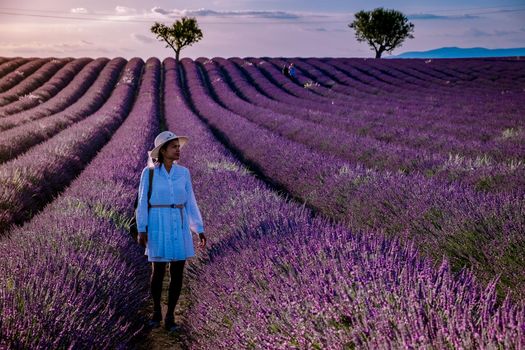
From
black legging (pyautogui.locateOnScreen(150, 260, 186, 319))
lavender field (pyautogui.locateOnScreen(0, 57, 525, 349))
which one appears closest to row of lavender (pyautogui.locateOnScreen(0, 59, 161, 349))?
lavender field (pyautogui.locateOnScreen(0, 57, 525, 349))

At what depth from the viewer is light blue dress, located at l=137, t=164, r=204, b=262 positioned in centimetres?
336

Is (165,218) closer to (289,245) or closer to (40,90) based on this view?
(289,245)

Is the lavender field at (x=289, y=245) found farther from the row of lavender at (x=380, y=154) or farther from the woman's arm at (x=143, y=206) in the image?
the woman's arm at (x=143, y=206)

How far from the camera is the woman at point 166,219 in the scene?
3.35 meters

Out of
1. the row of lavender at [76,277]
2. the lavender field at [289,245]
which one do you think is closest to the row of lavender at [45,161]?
the lavender field at [289,245]

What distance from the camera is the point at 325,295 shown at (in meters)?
2.04

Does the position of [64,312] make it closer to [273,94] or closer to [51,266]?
[51,266]

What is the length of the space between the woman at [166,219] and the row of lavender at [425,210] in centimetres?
121

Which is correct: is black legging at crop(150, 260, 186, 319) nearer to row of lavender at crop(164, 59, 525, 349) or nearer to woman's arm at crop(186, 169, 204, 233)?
row of lavender at crop(164, 59, 525, 349)

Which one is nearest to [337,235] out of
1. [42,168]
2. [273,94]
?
[42,168]

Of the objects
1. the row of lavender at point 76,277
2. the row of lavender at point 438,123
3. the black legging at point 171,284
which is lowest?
the black legging at point 171,284

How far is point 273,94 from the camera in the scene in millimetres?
22984

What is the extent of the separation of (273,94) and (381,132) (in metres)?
12.5

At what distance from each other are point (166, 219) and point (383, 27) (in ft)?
169
